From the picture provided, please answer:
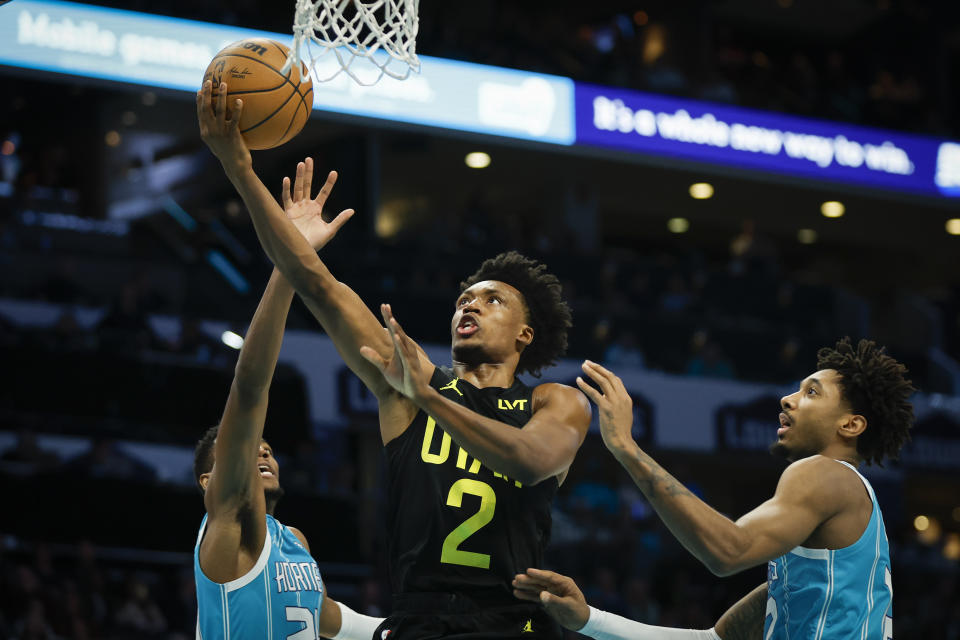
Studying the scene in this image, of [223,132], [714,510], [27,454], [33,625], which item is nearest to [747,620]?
[714,510]

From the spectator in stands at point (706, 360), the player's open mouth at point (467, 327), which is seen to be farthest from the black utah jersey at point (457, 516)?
the spectator in stands at point (706, 360)

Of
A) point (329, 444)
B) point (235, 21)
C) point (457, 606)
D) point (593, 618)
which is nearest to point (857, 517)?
point (593, 618)

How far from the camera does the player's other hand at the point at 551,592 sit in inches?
145

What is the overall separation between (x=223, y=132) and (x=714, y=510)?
1.85 metres

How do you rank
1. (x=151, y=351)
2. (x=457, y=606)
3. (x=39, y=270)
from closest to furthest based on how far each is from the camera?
(x=457, y=606), (x=151, y=351), (x=39, y=270)

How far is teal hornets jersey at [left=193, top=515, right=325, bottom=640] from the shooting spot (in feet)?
14.1

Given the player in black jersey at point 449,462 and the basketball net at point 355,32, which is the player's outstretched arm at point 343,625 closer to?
the player in black jersey at point 449,462

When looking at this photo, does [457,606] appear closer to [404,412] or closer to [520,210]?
[404,412]

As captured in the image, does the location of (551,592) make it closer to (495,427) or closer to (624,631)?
(495,427)

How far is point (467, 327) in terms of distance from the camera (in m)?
4.24

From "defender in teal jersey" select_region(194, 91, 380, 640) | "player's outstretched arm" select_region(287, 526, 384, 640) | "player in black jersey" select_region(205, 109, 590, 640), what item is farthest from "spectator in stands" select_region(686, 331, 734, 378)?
"player in black jersey" select_region(205, 109, 590, 640)

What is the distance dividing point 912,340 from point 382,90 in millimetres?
11864

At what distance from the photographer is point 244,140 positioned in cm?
404

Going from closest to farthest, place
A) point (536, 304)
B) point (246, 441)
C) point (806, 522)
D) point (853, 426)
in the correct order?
point (806, 522) → point (246, 441) → point (853, 426) → point (536, 304)
